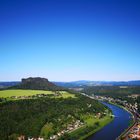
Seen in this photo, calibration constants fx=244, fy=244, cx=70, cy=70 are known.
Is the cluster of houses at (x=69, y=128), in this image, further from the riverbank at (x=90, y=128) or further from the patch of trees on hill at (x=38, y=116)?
the riverbank at (x=90, y=128)

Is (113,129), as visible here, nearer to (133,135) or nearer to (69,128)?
(133,135)

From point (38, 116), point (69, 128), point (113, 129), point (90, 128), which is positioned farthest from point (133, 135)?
point (38, 116)

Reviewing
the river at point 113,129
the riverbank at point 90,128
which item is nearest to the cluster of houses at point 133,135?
the river at point 113,129

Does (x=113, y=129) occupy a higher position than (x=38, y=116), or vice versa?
(x=38, y=116)

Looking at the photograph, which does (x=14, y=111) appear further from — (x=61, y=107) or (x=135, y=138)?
(x=135, y=138)

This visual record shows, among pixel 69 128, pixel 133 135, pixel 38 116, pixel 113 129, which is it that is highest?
pixel 38 116

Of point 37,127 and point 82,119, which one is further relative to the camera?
point 82,119

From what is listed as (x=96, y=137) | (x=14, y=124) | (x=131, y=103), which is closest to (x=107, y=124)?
(x=96, y=137)

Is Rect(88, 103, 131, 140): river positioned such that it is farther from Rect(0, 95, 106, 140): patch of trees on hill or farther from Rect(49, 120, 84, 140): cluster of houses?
Rect(0, 95, 106, 140): patch of trees on hill
